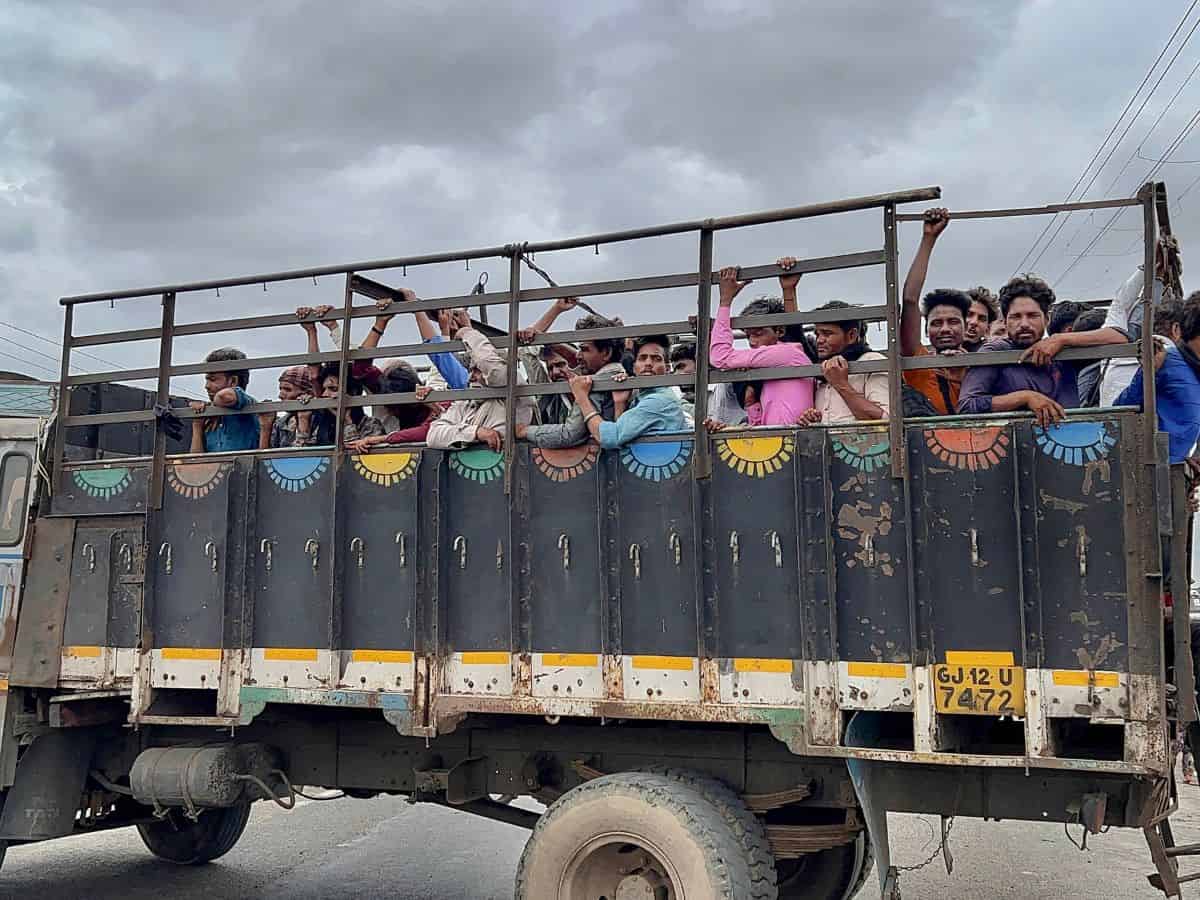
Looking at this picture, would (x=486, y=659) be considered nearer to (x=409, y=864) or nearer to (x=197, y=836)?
(x=409, y=864)

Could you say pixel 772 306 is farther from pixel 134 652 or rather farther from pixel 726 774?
pixel 134 652

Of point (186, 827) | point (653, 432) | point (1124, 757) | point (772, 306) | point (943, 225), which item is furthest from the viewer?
point (186, 827)

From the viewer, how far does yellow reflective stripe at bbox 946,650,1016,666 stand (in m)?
4.14

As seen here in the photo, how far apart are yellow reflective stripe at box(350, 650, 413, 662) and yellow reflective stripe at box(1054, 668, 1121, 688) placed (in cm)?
280

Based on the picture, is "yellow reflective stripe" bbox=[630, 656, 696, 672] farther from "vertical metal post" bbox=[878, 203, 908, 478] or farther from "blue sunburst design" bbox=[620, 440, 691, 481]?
"vertical metal post" bbox=[878, 203, 908, 478]

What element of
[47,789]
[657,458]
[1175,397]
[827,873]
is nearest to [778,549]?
[657,458]

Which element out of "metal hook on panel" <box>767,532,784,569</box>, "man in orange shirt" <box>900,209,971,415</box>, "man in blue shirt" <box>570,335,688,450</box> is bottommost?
"metal hook on panel" <box>767,532,784,569</box>

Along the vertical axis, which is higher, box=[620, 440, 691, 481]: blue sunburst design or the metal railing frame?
the metal railing frame

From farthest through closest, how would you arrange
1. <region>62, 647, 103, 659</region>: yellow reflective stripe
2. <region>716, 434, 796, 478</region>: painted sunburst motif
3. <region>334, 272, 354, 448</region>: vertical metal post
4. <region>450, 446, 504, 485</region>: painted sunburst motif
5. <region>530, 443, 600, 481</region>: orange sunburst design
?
<region>62, 647, 103, 659</region>: yellow reflective stripe
<region>334, 272, 354, 448</region>: vertical metal post
<region>450, 446, 504, 485</region>: painted sunburst motif
<region>530, 443, 600, 481</region>: orange sunburst design
<region>716, 434, 796, 478</region>: painted sunburst motif

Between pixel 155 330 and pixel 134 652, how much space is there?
1.75m

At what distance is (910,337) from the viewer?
15.0 ft

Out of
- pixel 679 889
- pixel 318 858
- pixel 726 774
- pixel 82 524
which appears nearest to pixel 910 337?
pixel 726 774

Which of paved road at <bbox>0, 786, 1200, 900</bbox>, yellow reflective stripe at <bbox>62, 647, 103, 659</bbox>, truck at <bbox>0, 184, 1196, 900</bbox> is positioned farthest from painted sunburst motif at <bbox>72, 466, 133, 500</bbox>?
paved road at <bbox>0, 786, 1200, 900</bbox>

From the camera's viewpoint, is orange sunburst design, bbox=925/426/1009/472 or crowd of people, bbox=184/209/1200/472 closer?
orange sunburst design, bbox=925/426/1009/472
